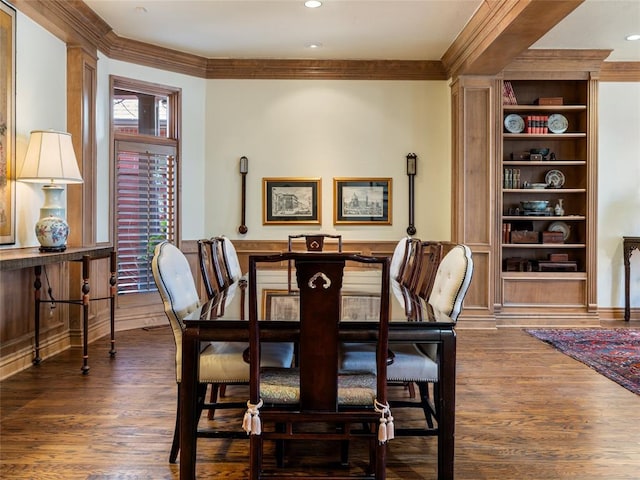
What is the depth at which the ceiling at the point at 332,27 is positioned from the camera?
390cm

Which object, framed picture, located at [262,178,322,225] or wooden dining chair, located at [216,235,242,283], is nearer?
wooden dining chair, located at [216,235,242,283]

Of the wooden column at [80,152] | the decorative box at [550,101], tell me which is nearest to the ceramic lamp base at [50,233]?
the wooden column at [80,152]

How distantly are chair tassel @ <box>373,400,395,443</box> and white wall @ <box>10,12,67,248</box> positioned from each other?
293 centimetres

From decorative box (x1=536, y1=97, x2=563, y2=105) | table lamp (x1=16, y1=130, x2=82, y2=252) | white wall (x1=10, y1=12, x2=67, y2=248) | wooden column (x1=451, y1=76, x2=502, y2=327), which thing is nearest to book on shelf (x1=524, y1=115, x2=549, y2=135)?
decorative box (x1=536, y1=97, x2=563, y2=105)

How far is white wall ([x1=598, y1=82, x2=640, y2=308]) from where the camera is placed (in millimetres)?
5230

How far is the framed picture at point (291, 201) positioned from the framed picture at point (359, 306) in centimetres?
286

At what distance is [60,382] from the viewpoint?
3.16 meters

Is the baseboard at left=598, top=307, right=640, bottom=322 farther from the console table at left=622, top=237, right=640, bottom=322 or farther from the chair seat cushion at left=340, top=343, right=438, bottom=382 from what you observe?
the chair seat cushion at left=340, top=343, right=438, bottom=382

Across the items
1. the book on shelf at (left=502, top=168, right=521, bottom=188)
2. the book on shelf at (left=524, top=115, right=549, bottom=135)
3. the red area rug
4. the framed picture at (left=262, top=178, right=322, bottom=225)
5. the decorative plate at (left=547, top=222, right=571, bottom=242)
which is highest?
the book on shelf at (left=524, top=115, right=549, bottom=135)

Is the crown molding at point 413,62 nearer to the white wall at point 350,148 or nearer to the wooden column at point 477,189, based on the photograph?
the white wall at point 350,148

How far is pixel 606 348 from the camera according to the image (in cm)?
409

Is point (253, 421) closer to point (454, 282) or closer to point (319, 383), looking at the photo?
point (319, 383)

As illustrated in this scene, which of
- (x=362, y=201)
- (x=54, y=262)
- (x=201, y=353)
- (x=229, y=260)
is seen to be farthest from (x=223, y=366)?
(x=362, y=201)

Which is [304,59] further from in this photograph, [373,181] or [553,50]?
[553,50]
